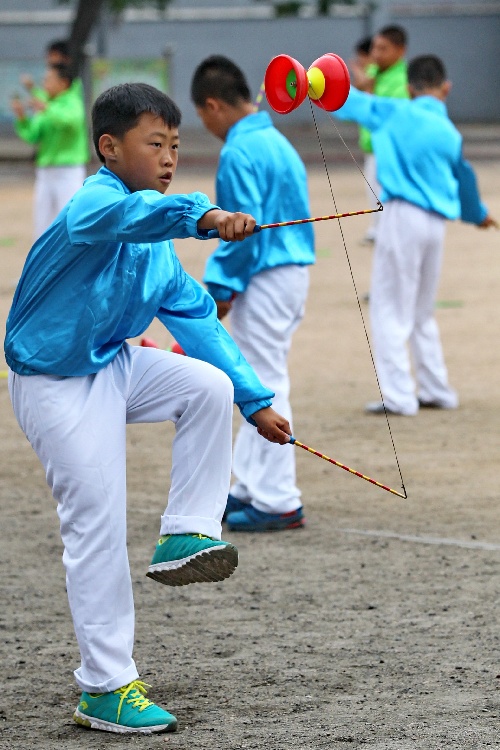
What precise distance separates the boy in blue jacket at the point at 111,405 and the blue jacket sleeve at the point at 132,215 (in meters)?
0.09

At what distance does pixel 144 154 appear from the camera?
379 cm

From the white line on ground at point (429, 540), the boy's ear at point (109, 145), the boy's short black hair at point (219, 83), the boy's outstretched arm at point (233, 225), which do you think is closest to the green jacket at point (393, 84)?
the boy's short black hair at point (219, 83)

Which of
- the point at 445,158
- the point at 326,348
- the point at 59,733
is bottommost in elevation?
the point at 326,348

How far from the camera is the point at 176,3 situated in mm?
39938

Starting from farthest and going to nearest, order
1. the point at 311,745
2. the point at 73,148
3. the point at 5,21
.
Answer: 1. the point at 5,21
2. the point at 73,148
3. the point at 311,745

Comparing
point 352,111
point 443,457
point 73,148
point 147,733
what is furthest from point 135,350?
point 73,148

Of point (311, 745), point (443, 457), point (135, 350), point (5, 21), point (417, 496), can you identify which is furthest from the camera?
point (5, 21)

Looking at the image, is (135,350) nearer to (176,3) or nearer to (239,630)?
(239,630)

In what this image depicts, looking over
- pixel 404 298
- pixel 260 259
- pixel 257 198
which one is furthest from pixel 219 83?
pixel 404 298

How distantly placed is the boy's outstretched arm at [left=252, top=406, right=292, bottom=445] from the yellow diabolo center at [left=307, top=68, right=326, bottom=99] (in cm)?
91

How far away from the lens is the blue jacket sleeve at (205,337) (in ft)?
13.2

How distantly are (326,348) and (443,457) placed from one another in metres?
3.06

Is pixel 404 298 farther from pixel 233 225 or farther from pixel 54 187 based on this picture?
pixel 54 187

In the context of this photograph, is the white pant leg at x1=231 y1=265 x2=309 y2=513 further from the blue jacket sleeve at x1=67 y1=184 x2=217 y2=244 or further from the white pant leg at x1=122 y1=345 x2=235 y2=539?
the blue jacket sleeve at x1=67 y1=184 x2=217 y2=244
